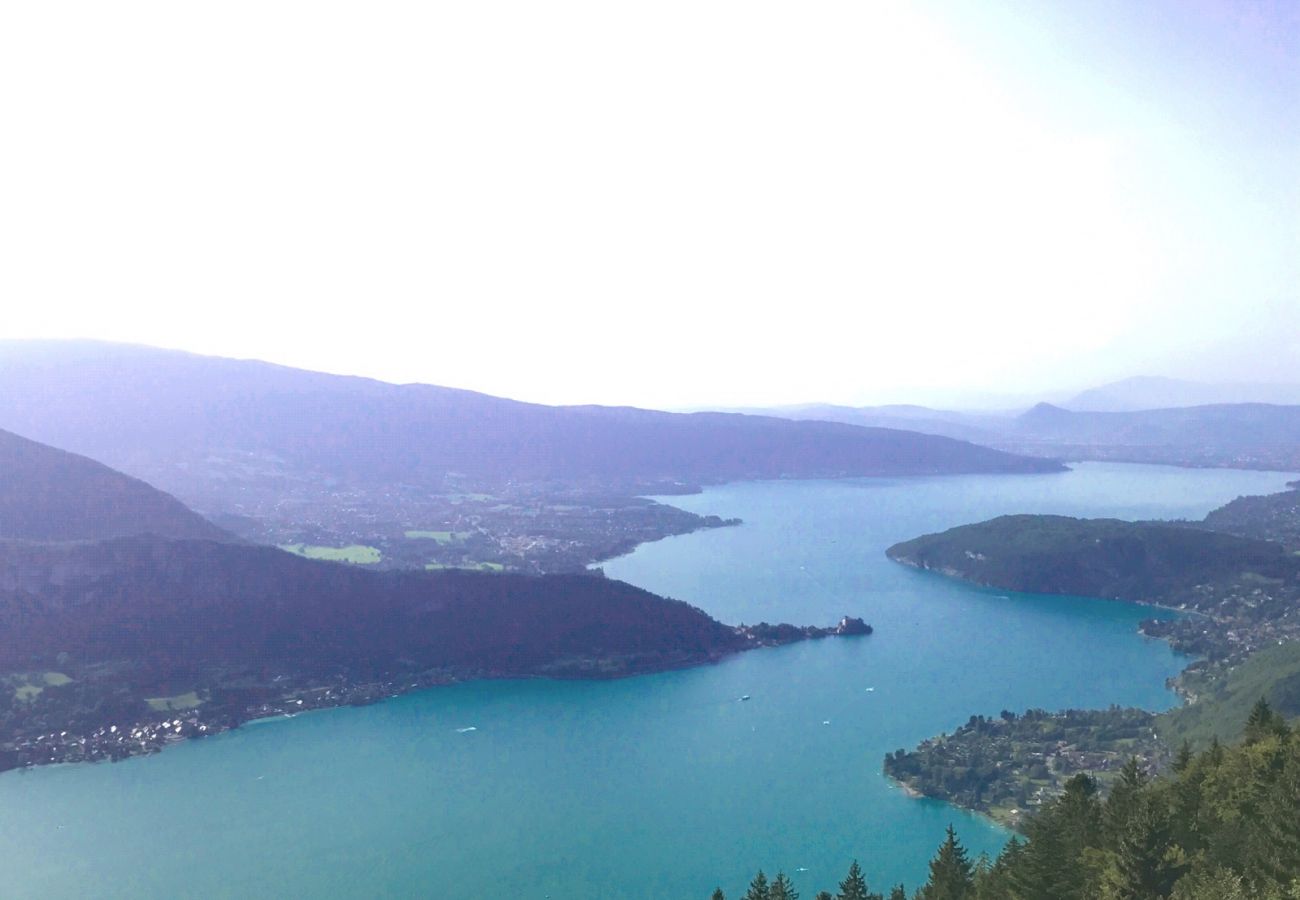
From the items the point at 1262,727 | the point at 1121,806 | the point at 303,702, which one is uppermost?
the point at 1262,727

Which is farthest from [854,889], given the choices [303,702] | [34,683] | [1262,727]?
[34,683]

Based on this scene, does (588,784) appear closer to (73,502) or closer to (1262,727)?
(1262,727)

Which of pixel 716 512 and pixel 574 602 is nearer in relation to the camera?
pixel 574 602

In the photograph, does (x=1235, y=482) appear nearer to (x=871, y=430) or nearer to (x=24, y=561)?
(x=871, y=430)

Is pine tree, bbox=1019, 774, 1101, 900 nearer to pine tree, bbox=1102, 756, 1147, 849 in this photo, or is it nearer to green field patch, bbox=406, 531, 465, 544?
pine tree, bbox=1102, 756, 1147, 849

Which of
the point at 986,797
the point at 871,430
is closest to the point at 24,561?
the point at 986,797

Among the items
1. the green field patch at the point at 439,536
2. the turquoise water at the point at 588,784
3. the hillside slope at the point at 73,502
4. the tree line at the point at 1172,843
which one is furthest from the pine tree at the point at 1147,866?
the green field patch at the point at 439,536

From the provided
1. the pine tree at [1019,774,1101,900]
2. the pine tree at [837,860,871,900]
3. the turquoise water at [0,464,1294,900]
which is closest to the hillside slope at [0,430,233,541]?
the turquoise water at [0,464,1294,900]
